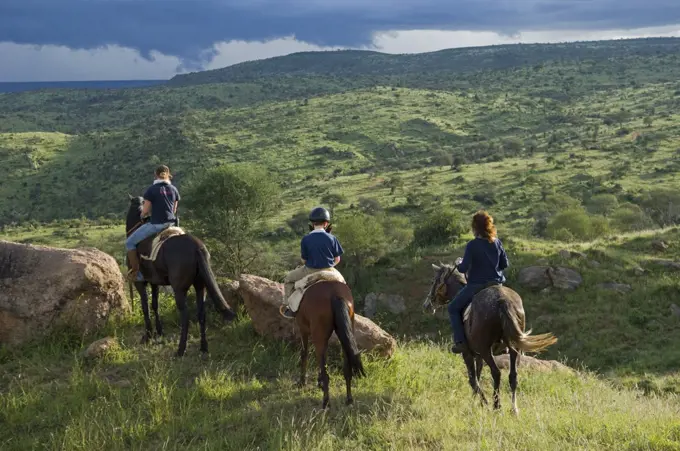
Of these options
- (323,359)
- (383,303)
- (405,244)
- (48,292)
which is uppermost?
(48,292)

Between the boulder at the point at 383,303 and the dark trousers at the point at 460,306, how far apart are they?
17.5 meters

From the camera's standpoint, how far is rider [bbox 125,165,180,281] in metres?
10.9

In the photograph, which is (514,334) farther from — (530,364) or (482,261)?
(530,364)

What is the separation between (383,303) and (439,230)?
40.5 ft

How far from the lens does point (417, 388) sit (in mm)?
9016

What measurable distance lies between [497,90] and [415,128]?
60.9 metres

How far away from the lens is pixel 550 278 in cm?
2514

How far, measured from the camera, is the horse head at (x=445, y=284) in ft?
33.9

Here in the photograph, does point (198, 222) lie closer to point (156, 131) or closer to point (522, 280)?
point (522, 280)

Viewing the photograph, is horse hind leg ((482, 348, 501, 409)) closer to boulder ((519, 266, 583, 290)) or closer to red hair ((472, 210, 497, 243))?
red hair ((472, 210, 497, 243))

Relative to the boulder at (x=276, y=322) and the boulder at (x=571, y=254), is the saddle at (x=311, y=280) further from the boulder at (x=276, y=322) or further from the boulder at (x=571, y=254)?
the boulder at (x=571, y=254)

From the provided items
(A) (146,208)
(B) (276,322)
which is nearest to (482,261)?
(B) (276,322)

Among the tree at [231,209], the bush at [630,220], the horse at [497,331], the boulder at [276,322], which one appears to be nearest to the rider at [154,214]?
the boulder at [276,322]

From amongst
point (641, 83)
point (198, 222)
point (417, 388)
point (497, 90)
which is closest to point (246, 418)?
point (417, 388)
